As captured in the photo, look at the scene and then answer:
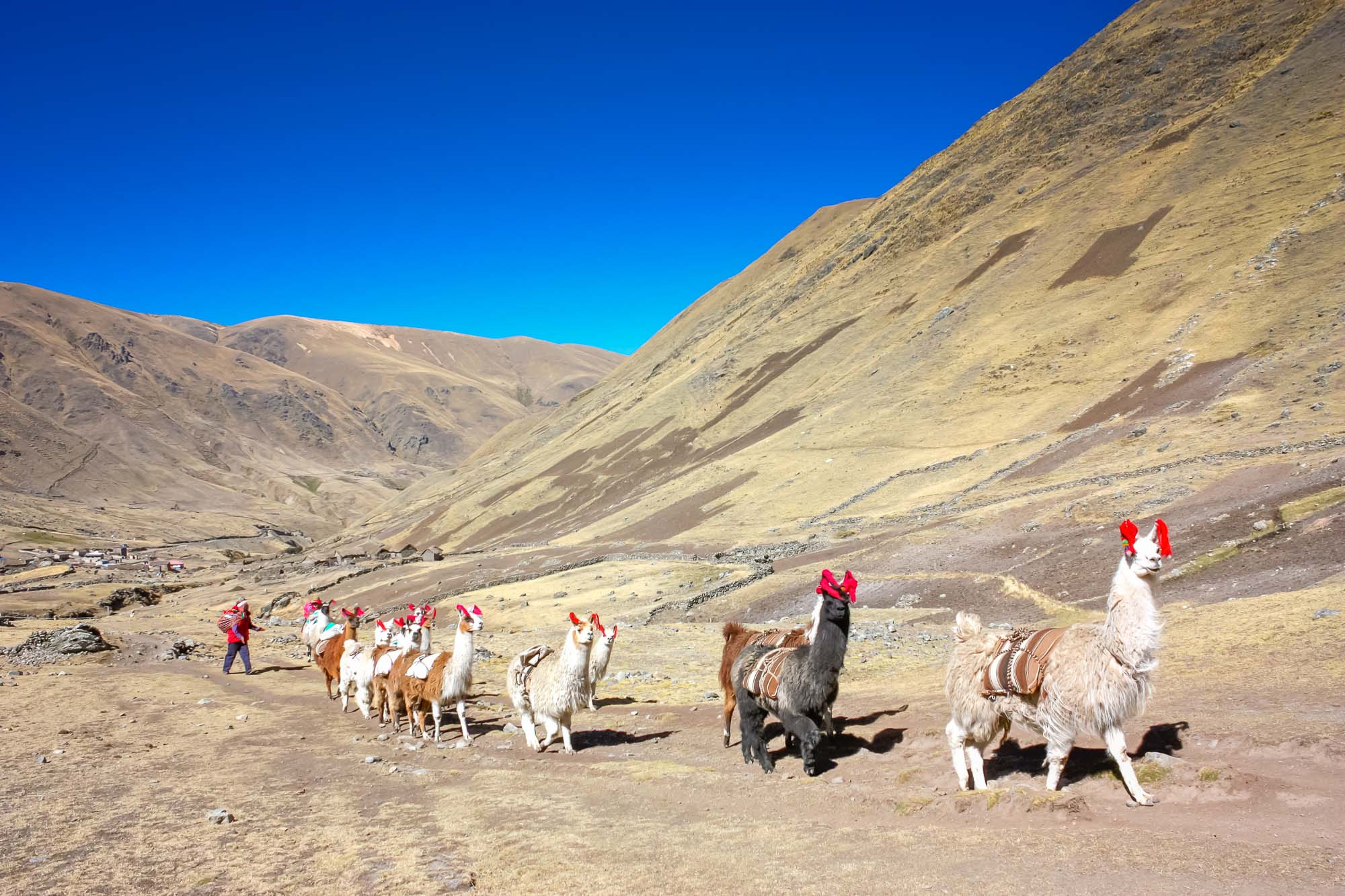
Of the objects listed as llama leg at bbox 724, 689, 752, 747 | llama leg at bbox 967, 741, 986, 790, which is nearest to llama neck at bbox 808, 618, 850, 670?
llama leg at bbox 967, 741, 986, 790

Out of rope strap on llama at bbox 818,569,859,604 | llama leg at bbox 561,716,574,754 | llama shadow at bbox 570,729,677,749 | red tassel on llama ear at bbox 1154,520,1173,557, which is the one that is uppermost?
red tassel on llama ear at bbox 1154,520,1173,557

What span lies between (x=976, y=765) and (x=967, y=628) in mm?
1340

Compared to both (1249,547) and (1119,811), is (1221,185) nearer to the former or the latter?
(1249,547)

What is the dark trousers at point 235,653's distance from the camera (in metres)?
20.7

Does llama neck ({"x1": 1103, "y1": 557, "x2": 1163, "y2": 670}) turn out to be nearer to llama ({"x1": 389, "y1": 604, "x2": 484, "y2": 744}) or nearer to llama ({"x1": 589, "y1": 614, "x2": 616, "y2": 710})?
llama ({"x1": 589, "y1": 614, "x2": 616, "y2": 710})

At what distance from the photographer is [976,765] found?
7703mm

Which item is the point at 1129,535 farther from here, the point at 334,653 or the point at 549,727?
the point at 334,653

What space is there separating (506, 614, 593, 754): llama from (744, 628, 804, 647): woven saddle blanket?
2.51 metres

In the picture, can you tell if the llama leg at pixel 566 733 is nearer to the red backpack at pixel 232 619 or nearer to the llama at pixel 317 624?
the llama at pixel 317 624

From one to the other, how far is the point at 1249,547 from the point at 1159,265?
148ft

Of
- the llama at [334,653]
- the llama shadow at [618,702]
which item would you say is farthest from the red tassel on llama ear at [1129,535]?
the llama at [334,653]

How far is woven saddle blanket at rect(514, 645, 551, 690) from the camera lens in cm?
1223

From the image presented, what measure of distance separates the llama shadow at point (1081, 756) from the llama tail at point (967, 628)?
4.59ft

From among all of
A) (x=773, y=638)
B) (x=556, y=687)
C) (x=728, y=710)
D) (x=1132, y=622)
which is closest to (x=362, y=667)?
(x=556, y=687)
